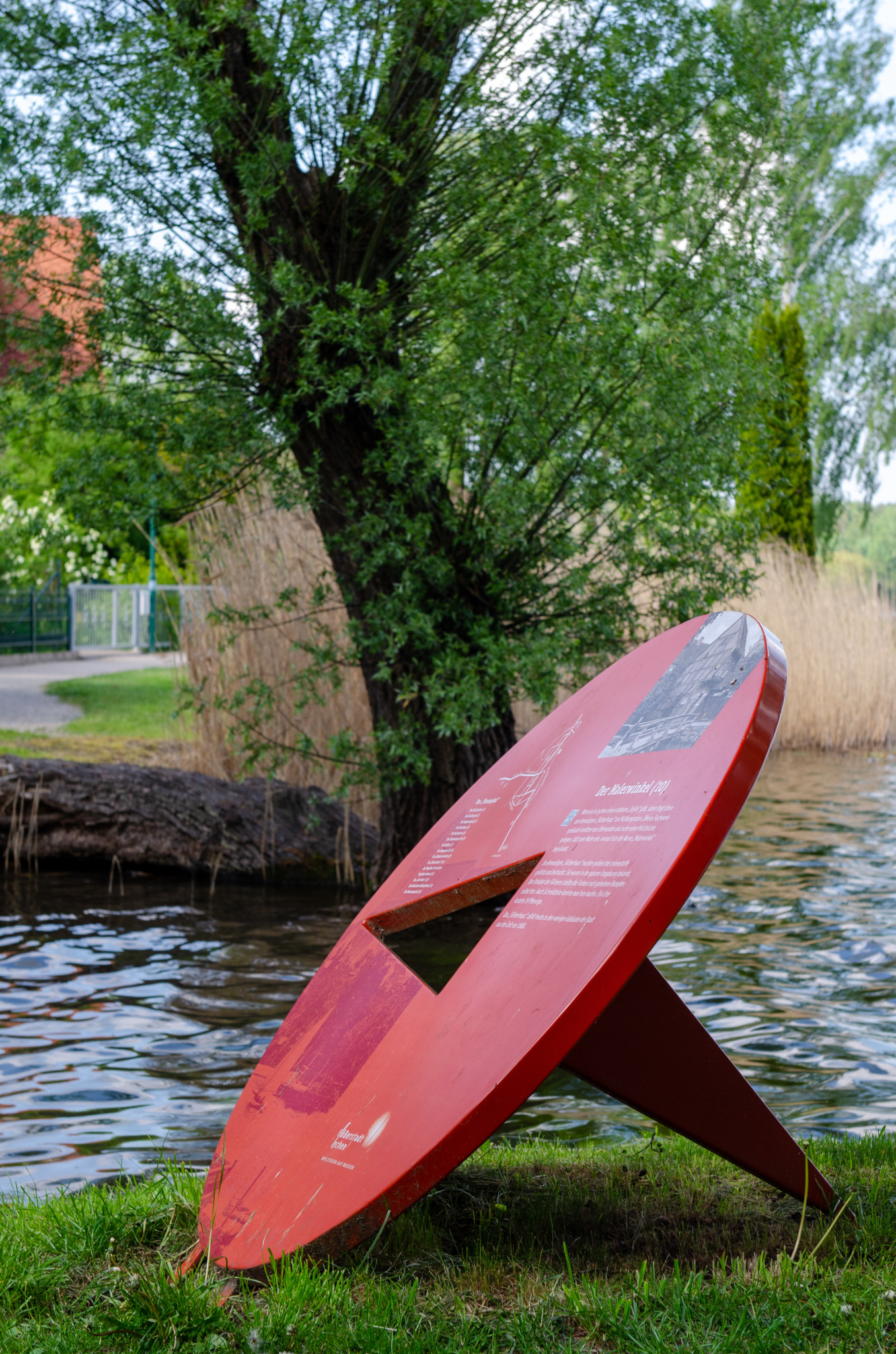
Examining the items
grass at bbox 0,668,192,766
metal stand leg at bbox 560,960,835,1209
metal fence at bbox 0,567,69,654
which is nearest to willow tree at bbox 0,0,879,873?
grass at bbox 0,668,192,766

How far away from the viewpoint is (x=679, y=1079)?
2.83 meters

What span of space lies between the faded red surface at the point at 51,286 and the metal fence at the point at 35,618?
22236 mm

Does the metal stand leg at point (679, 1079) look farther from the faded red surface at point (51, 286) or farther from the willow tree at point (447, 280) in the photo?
the faded red surface at point (51, 286)

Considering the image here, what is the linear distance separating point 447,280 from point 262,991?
356cm

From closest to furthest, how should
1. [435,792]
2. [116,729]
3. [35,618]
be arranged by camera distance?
1. [435,792]
2. [116,729]
3. [35,618]

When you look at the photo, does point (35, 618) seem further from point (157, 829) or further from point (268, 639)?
point (157, 829)

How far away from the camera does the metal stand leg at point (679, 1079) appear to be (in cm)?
278

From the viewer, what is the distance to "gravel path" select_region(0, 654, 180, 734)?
48.8 feet

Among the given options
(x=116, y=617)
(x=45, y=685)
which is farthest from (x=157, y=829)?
(x=116, y=617)

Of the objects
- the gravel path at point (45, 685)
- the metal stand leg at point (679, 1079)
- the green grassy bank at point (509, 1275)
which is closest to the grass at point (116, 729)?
the gravel path at point (45, 685)

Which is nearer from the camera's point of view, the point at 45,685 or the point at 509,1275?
the point at 509,1275

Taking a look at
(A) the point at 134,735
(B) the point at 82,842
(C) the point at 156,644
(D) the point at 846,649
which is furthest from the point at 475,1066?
(C) the point at 156,644

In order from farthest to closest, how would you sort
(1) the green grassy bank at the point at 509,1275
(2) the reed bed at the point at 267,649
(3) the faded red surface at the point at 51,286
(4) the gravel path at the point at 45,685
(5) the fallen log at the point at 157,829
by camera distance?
(4) the gravel path at the point at 45,685 → (5) the fallen log at the point at 157,829 → (2) the reed bed at the point at 267,649 → (3) the faded red surface at the point at 51,286 → (1) the green grassy bank at the point at 509,1275

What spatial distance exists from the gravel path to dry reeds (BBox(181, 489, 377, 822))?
111 centimetres
